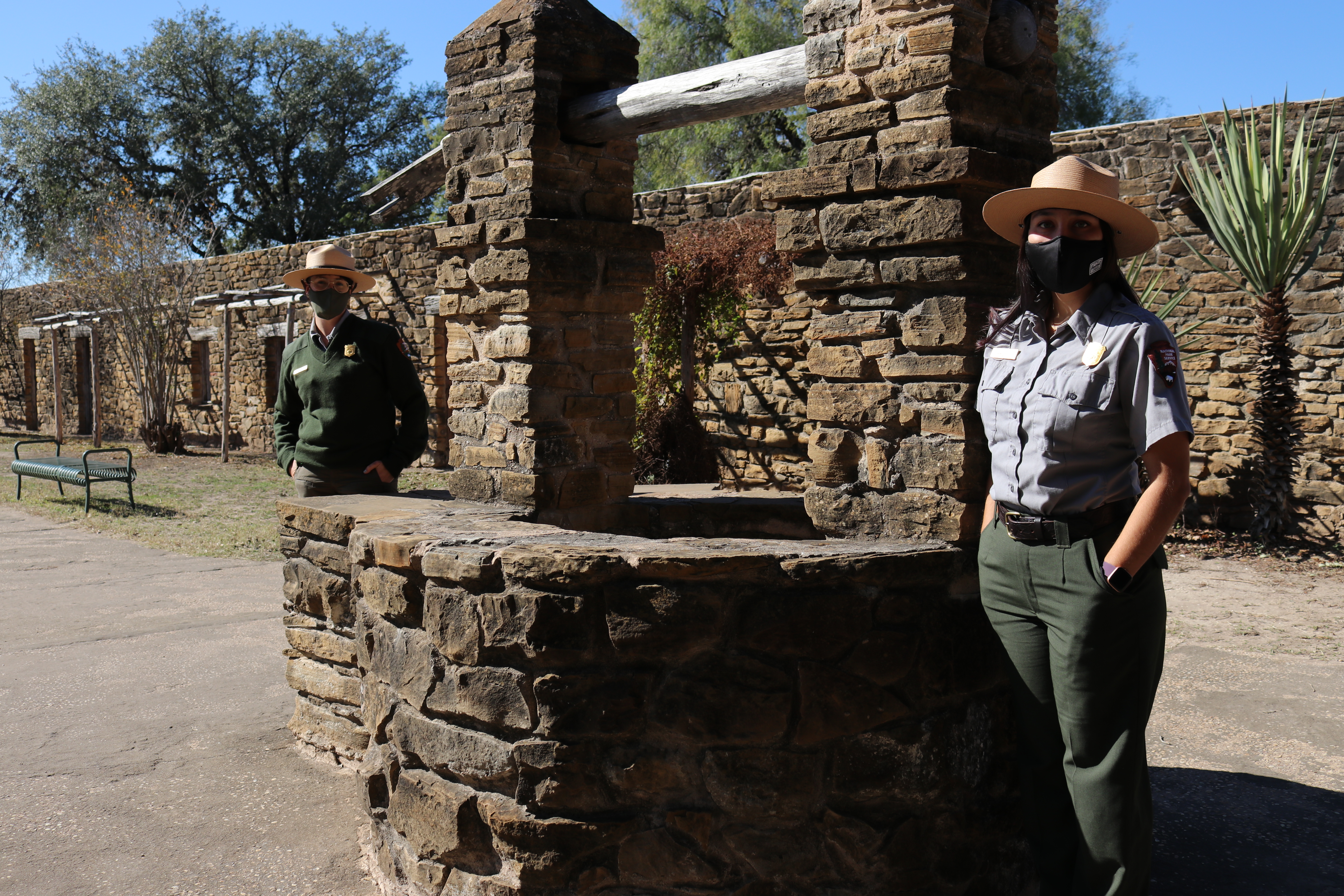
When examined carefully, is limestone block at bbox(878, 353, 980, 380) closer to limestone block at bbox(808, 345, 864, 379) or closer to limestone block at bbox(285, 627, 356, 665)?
limestone block at bbox(808, 345, 864, 379)

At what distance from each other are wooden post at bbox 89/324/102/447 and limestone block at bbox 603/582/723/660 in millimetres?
17166

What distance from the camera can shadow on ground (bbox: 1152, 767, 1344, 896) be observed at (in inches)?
121

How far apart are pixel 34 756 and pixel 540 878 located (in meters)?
2.46

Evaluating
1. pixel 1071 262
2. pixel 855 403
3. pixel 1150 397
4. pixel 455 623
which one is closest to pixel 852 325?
pixel 855 403

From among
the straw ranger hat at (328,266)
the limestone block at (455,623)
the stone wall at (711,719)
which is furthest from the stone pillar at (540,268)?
the stone wall at (711,719)

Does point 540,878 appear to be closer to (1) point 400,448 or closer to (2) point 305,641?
(2) point 305,641

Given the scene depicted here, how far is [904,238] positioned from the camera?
2.97 meters

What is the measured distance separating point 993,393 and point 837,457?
642 millimetres

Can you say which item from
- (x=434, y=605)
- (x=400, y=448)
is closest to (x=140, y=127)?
(x=400, y=448)

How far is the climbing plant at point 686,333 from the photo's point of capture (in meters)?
10.1

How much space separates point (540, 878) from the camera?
267 centimetres

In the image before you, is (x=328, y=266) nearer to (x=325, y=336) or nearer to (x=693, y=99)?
(x=325, y=336)

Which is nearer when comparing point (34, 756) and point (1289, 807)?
point (1289, 807)

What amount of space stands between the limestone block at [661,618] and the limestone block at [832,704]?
26cm
